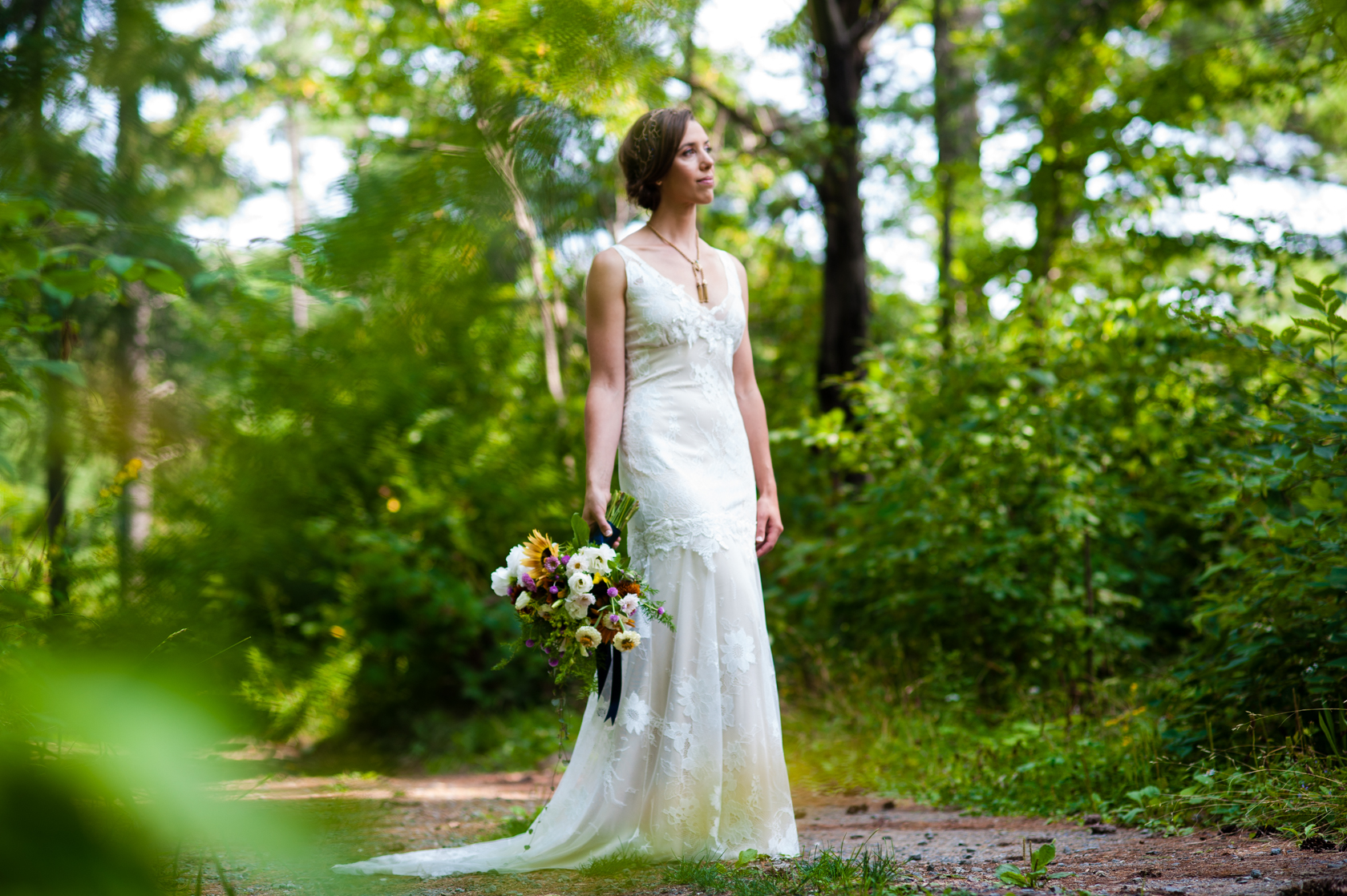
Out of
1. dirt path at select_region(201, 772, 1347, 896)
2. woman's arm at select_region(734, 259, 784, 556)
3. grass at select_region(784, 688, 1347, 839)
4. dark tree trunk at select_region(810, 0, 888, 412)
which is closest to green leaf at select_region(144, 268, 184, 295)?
dirt path at select_region(201, 772, 1347, 896)

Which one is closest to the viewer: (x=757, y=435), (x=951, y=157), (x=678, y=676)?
(x=678, y=676)

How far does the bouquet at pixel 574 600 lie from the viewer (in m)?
2.34

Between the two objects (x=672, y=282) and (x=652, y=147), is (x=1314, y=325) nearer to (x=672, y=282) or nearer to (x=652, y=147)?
(x=672, y=282)

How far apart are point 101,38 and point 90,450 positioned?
383 millimetres

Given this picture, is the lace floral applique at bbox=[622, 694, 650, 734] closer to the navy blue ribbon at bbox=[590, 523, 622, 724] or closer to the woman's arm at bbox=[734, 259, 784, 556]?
the navy blue ribbon at bbox=[590, 523, 622, 724]

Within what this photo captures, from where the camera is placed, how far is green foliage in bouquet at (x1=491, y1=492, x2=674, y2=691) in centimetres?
234

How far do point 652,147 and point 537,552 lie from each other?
4.05 ft

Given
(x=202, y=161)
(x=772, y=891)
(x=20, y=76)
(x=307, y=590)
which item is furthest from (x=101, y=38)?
(x=772, y=891)

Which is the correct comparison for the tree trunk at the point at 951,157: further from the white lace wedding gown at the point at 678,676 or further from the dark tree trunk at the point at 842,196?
the white lace wedding gown at the point at 678,676

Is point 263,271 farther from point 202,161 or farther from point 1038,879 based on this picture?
point 1038,879

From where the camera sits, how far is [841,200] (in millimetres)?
6590

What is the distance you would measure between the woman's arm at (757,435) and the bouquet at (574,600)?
2.08ft

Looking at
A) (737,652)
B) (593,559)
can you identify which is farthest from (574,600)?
(737,652)

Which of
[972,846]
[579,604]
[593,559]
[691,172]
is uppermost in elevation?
[691,172]
